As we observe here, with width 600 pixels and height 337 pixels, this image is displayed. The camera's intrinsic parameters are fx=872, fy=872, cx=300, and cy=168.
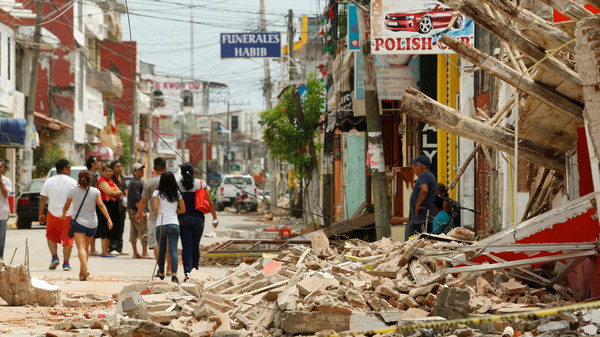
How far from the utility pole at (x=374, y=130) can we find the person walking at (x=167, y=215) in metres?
4.36

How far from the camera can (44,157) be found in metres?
41.4

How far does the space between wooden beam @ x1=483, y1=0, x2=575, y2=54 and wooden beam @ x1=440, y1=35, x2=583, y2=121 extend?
39 centimetres

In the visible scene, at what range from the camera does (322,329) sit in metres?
7.38

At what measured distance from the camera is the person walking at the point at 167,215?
39.4ft

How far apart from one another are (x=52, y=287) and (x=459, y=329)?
5178 millimetres

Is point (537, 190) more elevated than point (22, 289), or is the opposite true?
point (537, 190)

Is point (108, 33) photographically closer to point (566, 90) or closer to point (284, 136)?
point (284, 136)

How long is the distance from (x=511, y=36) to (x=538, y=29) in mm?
241

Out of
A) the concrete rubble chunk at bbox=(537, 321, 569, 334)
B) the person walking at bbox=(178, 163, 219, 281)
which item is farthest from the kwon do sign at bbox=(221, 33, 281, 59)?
the concrete rubble chunk at bbox=(537, 321, 569, 334)

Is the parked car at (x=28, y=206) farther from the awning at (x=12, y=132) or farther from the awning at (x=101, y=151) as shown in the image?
the awning at (x=101, y=151)

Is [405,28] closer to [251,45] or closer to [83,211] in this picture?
[83,211]

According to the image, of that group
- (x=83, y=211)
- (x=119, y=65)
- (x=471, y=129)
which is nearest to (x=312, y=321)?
(x=471, y=129)

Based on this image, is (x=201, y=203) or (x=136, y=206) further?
(x=136, y=206)

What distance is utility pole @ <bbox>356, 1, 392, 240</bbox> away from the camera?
15.2 m
